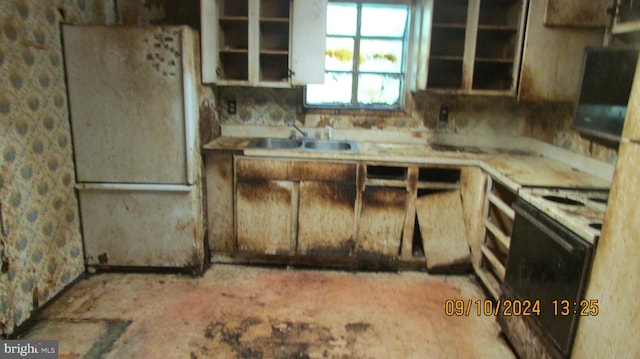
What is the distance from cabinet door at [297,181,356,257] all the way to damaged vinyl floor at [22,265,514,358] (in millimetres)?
215

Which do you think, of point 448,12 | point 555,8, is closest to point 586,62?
point 555,8

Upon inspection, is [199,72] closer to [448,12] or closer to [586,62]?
[448,12]

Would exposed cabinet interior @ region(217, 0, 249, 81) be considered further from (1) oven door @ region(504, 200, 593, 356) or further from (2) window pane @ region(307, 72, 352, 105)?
(1) oven door @ region(504, 200, 593, 356)

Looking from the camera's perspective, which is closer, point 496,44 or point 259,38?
point 259,38

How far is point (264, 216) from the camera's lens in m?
3.07

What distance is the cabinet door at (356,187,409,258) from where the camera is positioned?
3.03 m

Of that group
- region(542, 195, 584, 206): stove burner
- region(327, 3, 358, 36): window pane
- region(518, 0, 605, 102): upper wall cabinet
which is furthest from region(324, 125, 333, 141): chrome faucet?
region(542, 195, 584, 206): stove burner

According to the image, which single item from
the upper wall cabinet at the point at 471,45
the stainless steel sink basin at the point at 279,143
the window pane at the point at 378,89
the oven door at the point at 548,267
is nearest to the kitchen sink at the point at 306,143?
the stainless steel sink basin at the point at 279,143

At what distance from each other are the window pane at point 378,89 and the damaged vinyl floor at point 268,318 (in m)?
1.51

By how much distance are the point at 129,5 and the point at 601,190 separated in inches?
140

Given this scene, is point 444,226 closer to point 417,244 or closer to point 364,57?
point 417,244

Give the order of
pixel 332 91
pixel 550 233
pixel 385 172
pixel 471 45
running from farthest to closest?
pixel 332 91, pixel 385 172, pixel 471 45, pixel 550 233

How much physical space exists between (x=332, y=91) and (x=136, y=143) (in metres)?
1.66

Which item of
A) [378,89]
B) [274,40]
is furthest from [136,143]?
[378,89]
